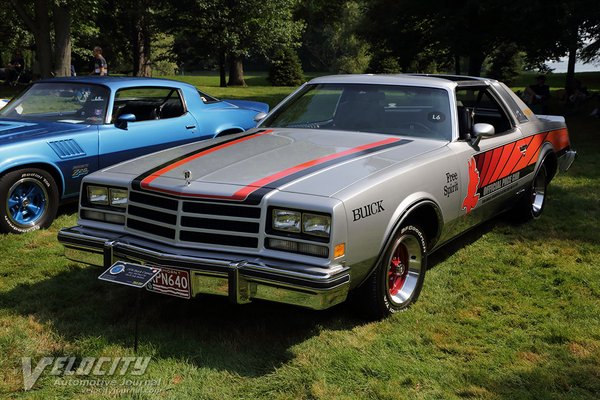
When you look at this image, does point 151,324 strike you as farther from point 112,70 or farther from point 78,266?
point 112,70

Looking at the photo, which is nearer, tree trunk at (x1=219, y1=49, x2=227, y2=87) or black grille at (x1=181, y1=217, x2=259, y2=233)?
black grille at (x1=181, y1=217, x2=259, y2=233)

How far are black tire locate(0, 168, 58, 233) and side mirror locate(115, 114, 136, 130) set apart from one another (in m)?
0.97

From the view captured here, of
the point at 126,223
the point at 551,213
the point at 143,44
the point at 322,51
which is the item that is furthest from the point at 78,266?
the point at 322,51

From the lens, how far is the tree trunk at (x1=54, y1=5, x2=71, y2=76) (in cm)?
1728

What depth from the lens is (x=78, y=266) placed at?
4793 mm

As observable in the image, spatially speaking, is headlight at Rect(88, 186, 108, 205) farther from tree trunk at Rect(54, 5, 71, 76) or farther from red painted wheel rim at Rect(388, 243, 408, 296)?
tree trunk at Rect(54, 5, 71, 76)

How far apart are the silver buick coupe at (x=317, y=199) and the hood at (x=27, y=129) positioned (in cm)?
199

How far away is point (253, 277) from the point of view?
3.16 metres

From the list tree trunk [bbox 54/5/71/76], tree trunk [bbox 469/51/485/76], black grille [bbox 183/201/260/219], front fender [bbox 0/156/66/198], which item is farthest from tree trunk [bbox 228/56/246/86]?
black grille [bbox 183/201/260/219]

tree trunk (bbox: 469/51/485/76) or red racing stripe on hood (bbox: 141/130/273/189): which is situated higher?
tree trunk (bbox: 469/51/485/76)

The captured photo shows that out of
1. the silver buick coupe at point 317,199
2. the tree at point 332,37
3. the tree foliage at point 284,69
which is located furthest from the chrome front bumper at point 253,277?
the tree foliage at point 284,69

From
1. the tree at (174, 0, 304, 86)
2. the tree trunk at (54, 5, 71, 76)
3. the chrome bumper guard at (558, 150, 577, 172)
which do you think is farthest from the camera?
the tree at (174, 0, 304, 86)

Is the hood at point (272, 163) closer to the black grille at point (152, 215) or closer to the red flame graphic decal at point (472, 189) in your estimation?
the black grille at point (152, 215)

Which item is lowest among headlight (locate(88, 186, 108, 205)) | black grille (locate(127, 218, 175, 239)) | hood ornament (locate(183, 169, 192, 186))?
black grille (locate(127, 218, 175, 239))
